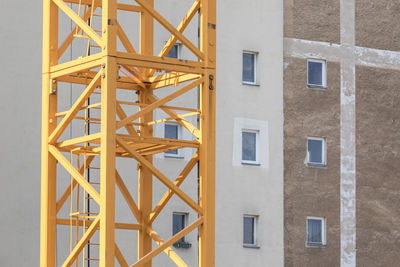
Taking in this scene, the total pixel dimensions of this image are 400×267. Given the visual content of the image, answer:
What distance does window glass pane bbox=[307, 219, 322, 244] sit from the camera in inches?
1548

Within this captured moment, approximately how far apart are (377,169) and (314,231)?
3071 mm

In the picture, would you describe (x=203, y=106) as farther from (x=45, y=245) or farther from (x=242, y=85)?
(x=242, y=85)

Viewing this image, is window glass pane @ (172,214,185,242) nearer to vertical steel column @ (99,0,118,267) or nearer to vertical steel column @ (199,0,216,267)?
vertical steel column @ (199,0,216,267)

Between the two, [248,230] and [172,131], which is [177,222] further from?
[172,131]

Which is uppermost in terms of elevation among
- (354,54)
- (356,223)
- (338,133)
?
(354,54)

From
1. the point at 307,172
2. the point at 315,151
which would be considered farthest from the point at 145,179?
the point at 315,151

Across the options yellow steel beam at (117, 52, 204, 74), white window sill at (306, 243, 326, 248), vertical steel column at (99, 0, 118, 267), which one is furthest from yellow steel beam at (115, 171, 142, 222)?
white window sill at (306, 243, 326, 248)

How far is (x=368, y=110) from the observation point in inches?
1604

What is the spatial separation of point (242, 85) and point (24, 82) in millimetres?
7320

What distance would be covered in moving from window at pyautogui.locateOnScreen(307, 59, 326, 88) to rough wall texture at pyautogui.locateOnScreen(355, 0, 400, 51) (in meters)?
1.64

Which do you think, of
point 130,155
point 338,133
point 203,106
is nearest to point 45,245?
point 130,155

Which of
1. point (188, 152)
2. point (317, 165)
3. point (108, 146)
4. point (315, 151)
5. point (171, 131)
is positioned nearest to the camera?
point (108, 146)

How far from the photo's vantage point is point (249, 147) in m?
38.6

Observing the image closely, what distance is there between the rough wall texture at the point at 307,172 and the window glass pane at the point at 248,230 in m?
1.19
